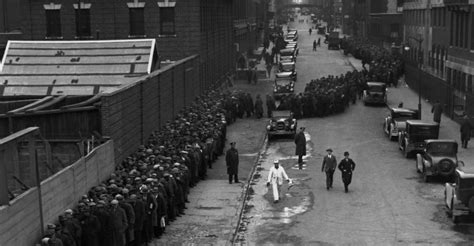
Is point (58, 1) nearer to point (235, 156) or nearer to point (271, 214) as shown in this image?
point (235, 156)

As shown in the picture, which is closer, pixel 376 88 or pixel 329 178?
pixel 329 178

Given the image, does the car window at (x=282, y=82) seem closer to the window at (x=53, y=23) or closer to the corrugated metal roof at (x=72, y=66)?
the window at (x=53, y=23)

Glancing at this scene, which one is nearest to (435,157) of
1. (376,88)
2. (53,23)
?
(376,88)

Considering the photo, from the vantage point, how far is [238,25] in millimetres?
81188

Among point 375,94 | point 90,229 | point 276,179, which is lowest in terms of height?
point 276,179

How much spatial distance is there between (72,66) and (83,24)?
549 inches

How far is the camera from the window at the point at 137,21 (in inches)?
1893

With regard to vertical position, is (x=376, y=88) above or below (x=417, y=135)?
above

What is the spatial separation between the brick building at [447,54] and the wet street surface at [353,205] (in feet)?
30.0

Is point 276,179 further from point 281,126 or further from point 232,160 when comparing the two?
point 281,126

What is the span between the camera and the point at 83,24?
160 feet

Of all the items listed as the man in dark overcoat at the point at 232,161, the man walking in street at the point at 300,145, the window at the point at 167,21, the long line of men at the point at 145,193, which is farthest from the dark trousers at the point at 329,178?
the window at the point at 167,21

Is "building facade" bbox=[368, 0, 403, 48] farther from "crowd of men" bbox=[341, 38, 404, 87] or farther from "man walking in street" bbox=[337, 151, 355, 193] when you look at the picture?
"man walking in street" bbox=[337, 151, 355, 193]

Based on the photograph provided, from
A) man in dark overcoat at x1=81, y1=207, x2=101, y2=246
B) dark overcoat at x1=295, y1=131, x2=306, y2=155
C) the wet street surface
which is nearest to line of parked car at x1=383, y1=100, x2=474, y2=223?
the wet street surface
